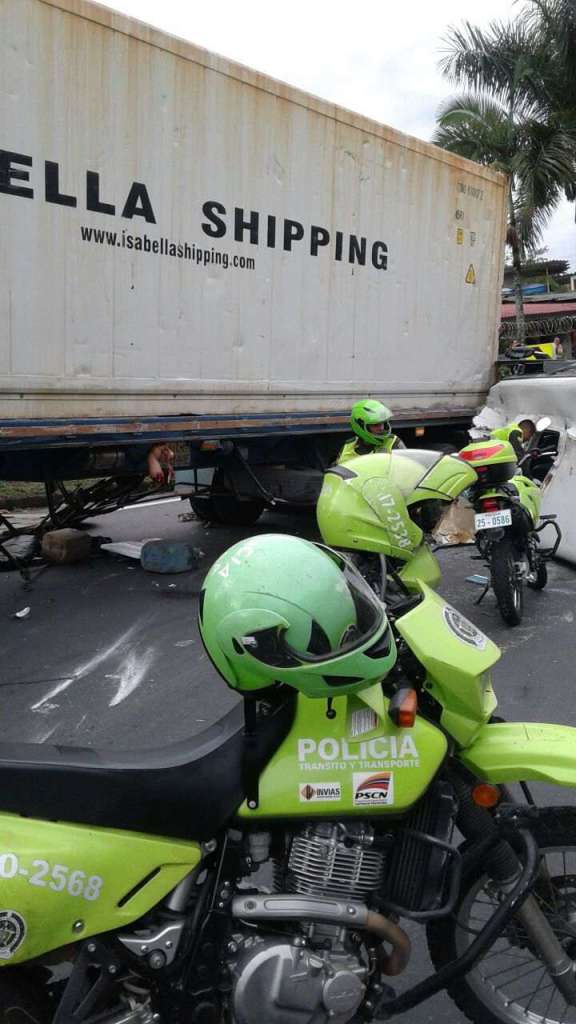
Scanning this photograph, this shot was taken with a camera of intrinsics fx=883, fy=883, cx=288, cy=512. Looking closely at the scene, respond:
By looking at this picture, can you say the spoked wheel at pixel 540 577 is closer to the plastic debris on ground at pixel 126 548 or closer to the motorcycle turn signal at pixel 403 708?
the plastic debris on ground at pixel 126 548

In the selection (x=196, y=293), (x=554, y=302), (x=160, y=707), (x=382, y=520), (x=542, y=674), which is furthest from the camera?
(x=554, y=302)

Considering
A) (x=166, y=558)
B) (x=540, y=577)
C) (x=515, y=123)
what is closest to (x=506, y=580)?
(x=540, y=577)

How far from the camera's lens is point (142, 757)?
2113 mm

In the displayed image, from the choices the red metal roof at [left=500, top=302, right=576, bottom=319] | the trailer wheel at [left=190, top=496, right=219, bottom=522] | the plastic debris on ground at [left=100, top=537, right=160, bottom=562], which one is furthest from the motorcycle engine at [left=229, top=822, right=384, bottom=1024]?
the red metal roof at [left=500, top=302, right=576, bottom=319]

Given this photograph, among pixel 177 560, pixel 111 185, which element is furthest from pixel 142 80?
pixel 177 560

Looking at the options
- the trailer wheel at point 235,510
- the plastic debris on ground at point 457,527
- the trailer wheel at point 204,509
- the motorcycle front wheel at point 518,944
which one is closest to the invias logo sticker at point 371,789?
the motorcycle front wheel at point 518,944

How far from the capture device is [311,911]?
6.64 feet

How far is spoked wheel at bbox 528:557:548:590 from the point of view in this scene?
678 centimetres

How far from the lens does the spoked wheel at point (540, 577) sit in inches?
267

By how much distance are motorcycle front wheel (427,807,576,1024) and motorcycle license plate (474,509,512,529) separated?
3922mm

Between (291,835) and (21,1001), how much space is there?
71 centimetres

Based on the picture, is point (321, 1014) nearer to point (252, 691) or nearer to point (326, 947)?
point (326, 947)

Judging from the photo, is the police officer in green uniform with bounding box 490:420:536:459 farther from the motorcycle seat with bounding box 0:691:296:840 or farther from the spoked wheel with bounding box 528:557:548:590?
the motorcycle seat with bounding box 0:691:296:840

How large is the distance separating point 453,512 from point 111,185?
4417mm
